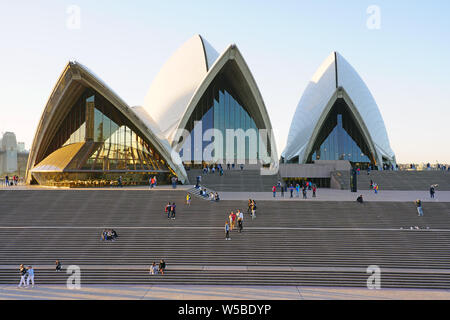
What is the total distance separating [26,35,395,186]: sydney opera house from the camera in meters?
23.3

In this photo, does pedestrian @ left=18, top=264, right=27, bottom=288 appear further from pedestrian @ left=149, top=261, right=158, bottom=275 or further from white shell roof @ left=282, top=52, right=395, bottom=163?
white shell roof @ left=282, top=52, right=395, bottom=163

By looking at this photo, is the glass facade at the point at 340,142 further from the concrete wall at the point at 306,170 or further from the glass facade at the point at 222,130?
the glass facade at the point at 222,130

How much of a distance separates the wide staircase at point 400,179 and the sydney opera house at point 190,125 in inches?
222

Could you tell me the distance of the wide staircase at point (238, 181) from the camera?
22969 millimetres

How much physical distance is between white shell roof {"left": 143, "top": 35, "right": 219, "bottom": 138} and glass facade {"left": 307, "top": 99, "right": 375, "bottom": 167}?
551 inches

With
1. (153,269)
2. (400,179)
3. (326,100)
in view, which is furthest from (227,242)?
(326,100)

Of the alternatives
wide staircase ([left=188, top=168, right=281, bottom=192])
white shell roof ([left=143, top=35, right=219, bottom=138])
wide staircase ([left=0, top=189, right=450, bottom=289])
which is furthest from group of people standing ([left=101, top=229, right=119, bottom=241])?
white shell roof ([left=143, top=35, right=219, bottom=138])

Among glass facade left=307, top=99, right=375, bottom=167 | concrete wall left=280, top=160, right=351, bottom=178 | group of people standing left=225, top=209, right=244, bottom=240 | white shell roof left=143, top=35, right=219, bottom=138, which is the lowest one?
group of people standing left=225, top=209, right=244, bottom=240

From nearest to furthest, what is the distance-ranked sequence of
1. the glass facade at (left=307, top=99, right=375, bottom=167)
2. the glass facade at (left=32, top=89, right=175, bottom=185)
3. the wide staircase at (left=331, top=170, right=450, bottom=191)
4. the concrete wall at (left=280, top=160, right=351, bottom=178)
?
Result: the glass facade at (left=32, top=89, right=175, bottom=185), the wide staircase at (left=331, top=170, right=450, bottom=191), the concrete wall at (left=280, top=160, right=351, bottom=178), the glass facade at (left=307, top=99, right=375, bottom=167)

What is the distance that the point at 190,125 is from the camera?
29.5 m

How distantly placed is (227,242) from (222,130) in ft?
62.9

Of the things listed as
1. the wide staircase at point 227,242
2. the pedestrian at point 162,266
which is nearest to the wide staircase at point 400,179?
the wide staircase at point 227,242

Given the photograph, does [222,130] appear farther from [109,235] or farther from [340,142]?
[109,235]
